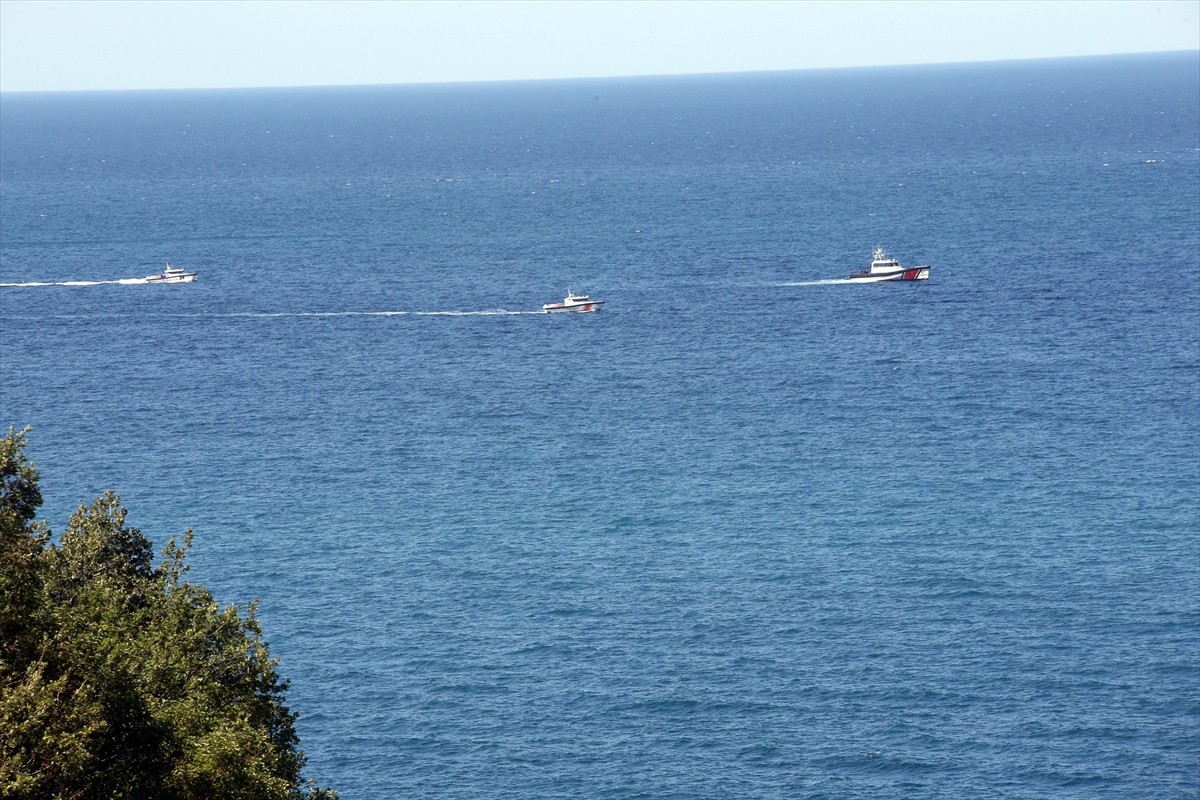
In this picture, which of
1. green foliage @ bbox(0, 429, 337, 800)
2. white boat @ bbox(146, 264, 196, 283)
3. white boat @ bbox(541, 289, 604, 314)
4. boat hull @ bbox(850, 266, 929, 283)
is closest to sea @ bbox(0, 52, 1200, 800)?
white boat @ bbox(541, 289, 604, 314)

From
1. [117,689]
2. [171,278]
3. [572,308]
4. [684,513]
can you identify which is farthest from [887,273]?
[117,689]

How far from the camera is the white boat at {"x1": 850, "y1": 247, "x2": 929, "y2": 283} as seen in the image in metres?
170

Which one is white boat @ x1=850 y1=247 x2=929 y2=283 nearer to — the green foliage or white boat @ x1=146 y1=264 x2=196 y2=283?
white boat @ x1=146 y1=264 x2=196 y2=283

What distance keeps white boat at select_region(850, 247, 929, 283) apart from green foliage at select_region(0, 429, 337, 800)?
13908cm

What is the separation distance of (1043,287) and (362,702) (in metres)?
115

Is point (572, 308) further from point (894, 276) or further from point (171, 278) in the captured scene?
point (171, 278)

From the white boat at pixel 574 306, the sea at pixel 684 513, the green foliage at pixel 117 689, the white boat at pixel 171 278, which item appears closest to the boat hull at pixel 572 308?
the white boat at pixel 574 306

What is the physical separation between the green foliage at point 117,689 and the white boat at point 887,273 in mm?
139083

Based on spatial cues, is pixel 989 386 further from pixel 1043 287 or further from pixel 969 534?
pixel 1043 287

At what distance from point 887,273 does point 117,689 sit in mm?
151248

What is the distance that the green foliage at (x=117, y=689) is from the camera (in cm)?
2455

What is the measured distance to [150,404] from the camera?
12200 cm

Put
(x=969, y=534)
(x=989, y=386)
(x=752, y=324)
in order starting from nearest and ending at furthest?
(x=969, y=534)
(x=989, y=386)
(x=752, y=324)

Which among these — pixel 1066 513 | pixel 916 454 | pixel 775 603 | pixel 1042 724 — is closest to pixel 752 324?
pixel 916 454
